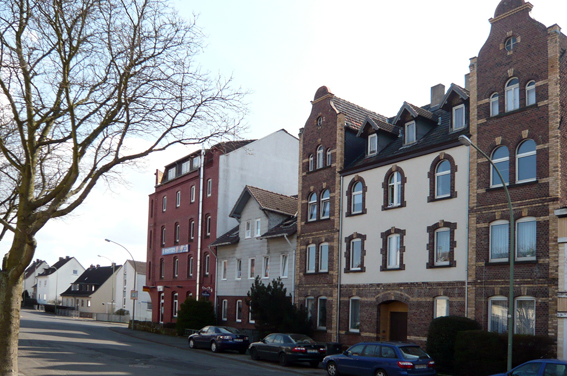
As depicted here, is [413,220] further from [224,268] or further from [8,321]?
[224,268]

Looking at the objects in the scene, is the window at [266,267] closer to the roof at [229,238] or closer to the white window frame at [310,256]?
the roof at [229,238]

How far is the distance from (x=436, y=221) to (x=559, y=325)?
690cm

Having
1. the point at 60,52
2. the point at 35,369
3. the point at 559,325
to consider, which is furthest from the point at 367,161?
the point at 60,52

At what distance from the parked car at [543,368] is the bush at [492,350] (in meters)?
5.32

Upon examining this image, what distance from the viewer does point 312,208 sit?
110ft

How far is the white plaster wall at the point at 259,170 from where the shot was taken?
44.2 meters

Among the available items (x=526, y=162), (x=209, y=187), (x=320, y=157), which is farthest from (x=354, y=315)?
(x=209, y=187)

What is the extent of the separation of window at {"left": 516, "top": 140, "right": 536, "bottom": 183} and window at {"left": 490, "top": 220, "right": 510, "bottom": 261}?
1.81 meters

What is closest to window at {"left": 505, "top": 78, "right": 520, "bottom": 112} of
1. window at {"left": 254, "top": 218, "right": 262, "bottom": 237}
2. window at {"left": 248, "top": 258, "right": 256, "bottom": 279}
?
window at {"left": 254, "top": 218, "right": 262, "bottom": 237}

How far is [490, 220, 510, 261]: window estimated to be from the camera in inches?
883

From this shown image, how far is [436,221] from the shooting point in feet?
83.6

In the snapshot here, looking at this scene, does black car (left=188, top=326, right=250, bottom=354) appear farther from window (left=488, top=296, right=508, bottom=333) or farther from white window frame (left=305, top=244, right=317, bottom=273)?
window (left=488, top=296, right=508, bottom=333)

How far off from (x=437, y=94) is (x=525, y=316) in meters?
14.9

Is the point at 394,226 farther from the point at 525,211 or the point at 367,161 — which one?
the point at 525,211
